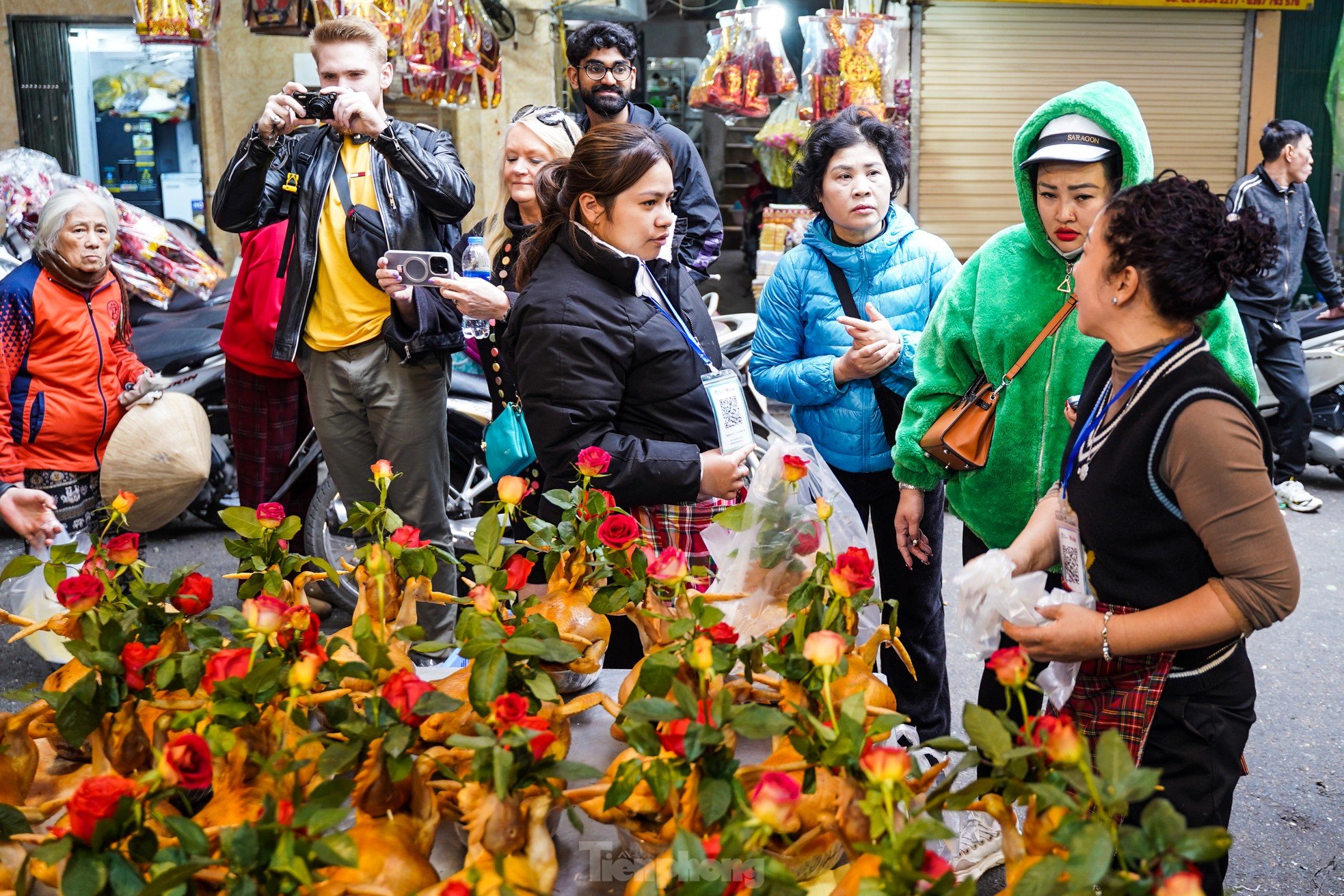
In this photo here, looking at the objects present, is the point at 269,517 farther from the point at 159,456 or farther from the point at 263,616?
the point at 159,456

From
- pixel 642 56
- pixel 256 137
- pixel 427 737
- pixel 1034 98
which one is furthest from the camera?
pixel 642 56

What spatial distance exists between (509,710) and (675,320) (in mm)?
1433

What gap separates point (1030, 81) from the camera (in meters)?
7.87

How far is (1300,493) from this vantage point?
223 inches

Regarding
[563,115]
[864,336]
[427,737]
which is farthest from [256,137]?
[427,737]

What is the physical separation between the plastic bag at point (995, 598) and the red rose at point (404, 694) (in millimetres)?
765

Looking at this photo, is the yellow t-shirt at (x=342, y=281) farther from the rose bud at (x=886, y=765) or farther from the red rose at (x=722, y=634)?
the rose bud at (x=886, y=765)

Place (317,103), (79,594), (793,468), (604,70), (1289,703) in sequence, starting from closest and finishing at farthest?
(79,594)
(793,468)
(317,103)
(1289,703)
(604,70)

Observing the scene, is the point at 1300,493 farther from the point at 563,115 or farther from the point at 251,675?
the point at 251,675

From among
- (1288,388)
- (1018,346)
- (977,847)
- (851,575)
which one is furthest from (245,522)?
(1288,388)

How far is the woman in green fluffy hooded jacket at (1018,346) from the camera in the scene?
7.47 ft

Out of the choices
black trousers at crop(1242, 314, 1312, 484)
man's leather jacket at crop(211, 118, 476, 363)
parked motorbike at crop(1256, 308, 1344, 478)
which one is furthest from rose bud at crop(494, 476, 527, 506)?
parked motorbike at crop(1256, 308, 1344, 478)

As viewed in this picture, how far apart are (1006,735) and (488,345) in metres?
2.47

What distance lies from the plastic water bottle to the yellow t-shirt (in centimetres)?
29
